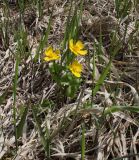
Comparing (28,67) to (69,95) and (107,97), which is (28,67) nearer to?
(69,95)

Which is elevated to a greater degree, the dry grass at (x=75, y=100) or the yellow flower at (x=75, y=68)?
the yellow flower at (x=75, y=68)

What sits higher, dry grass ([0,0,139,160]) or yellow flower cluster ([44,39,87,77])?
yellow flower cluster ([44,39,87,77])

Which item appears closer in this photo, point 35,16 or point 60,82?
point 60,82

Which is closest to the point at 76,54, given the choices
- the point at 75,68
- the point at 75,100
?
the point at 75,68

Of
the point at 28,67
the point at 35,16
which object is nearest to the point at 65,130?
the point at 28,67

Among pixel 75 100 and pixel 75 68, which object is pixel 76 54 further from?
pixel 75 100

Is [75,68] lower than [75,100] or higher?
higher

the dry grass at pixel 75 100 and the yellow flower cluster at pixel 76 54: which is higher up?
the yellow flower cluster at pixel 76 54

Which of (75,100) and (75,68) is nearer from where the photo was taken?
(75,68)
